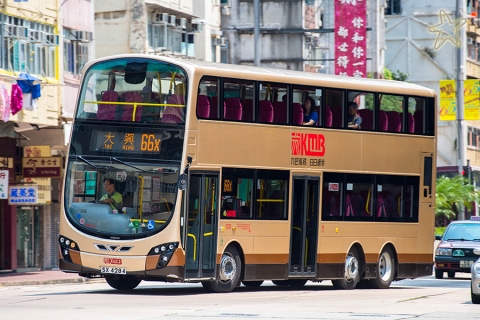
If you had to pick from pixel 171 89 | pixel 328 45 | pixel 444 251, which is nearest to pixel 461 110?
pixel 328 45

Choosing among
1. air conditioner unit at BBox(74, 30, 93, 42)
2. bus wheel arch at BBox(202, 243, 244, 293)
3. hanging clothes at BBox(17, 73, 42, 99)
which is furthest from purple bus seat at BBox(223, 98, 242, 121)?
air conditioner unit at BBox(74, 30, 93, 42)

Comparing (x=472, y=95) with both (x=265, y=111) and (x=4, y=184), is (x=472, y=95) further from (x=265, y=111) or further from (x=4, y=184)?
(x=265, y=111)

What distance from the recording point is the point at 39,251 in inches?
1441

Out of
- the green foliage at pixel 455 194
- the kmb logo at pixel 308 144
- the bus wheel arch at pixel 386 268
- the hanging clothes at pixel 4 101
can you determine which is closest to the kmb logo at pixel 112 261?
the kmb logo at pixel 308 144

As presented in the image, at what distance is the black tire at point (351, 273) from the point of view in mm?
24781

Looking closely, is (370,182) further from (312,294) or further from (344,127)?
(312,294)

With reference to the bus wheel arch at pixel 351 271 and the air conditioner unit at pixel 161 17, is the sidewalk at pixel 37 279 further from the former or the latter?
the air conditioner unit at pixel 161 17

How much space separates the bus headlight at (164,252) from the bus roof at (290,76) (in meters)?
2.94

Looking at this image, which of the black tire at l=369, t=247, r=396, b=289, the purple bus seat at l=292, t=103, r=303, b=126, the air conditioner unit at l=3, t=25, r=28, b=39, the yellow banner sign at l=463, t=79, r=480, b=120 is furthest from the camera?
the yellow banner sign at l=463, t=79, r=480, b=120

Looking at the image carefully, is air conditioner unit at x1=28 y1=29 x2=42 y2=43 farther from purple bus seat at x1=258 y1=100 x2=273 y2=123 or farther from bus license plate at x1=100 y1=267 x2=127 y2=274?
bus license plate at x1=100 y1=267 x2=127 y2=274

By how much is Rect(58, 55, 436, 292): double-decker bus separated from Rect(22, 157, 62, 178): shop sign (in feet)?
36.0

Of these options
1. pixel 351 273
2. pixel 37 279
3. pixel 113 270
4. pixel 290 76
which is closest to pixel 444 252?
pixel 351 273

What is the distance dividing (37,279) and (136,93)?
36.3ft

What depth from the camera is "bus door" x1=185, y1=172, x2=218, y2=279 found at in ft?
68.2
